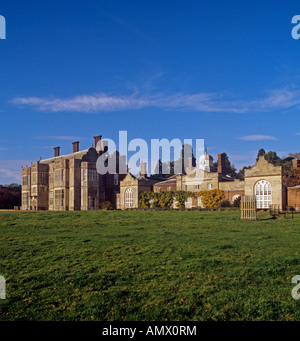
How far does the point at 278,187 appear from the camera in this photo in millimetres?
40312

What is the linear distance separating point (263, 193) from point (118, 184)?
25.0 m

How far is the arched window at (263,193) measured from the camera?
41312 millimetres

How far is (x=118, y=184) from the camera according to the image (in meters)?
58.8

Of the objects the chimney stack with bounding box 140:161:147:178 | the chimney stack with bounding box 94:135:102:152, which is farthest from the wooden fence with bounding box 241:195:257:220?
the chimney stack with bounding box 94:135:102:152

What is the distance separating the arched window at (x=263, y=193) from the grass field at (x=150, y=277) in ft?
83.4

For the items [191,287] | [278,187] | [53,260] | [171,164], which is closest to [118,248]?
[53,260]

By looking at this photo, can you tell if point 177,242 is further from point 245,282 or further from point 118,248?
point 245,282

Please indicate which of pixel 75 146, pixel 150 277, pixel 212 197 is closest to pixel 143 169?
pixel 75 146

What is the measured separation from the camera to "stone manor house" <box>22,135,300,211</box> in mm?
41312

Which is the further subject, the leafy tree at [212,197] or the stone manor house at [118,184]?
the leafy tree at [212,197]

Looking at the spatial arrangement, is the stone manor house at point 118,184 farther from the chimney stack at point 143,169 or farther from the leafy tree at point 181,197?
the leafy tree at point 181,197

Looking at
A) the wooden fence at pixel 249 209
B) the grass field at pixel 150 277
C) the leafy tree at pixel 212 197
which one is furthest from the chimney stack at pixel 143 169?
the grass field at pixel 150 277

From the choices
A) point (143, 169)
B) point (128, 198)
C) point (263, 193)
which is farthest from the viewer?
point (143, 169)

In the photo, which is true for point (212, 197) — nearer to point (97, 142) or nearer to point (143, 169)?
point (143, 169)
